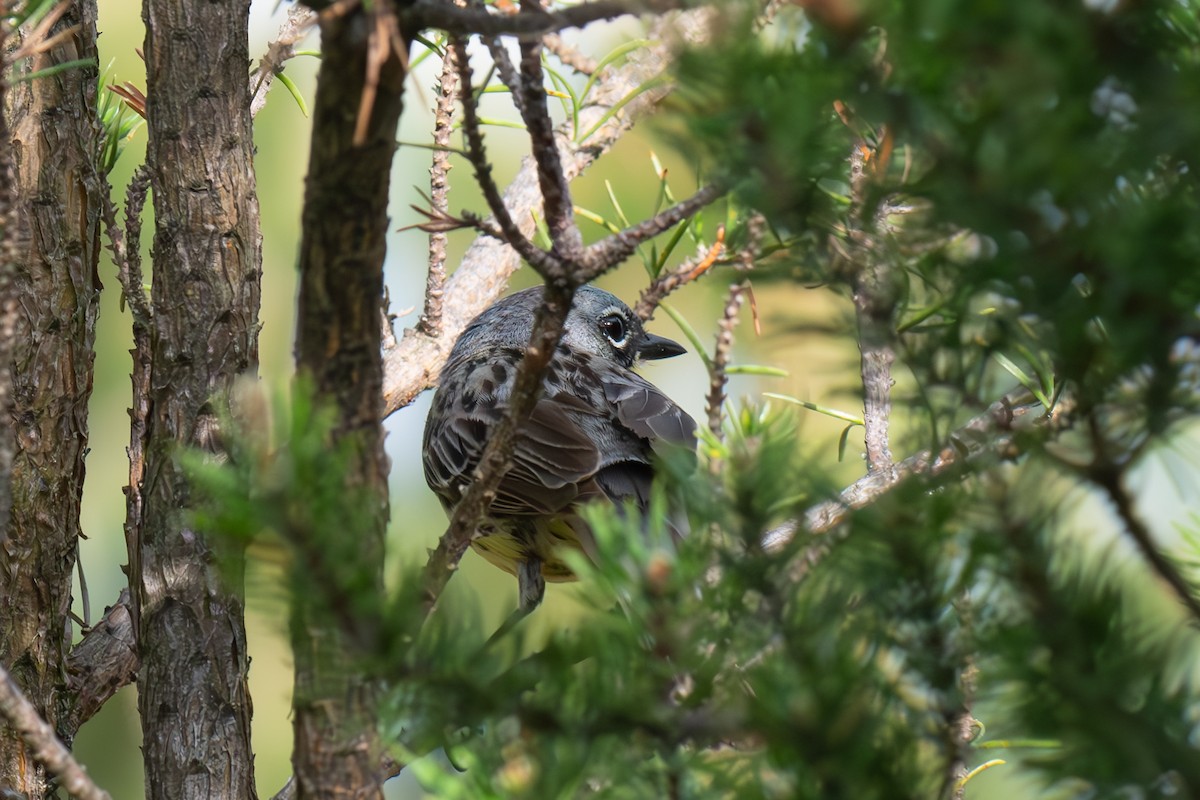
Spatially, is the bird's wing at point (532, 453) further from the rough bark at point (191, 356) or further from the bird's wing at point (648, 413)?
the rough bark at point (191, 356)

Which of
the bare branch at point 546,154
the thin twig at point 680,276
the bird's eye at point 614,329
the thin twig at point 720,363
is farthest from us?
the bird's eye at point 614,329

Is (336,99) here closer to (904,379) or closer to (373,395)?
(373,395)

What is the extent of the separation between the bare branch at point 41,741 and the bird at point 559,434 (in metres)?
1.68

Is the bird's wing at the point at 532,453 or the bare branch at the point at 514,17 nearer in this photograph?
the bare branch at the point at 514,17

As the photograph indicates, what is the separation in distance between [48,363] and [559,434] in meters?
1.37

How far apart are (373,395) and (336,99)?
261 millimetres

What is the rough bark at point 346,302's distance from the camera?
0.91 meters

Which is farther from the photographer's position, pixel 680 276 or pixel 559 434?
pixel 559 434

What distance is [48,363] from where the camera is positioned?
211 centimetres

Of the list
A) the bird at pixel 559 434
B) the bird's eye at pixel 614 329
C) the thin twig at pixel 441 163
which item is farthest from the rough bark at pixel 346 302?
the bird's eye at pixel 614 329

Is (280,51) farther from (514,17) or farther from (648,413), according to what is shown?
(514,17)

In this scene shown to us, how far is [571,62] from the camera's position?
221 cm

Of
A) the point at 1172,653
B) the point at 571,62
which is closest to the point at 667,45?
the point at 1172,653

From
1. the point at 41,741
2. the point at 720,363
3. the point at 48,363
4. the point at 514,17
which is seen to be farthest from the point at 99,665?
the point at 514,17
